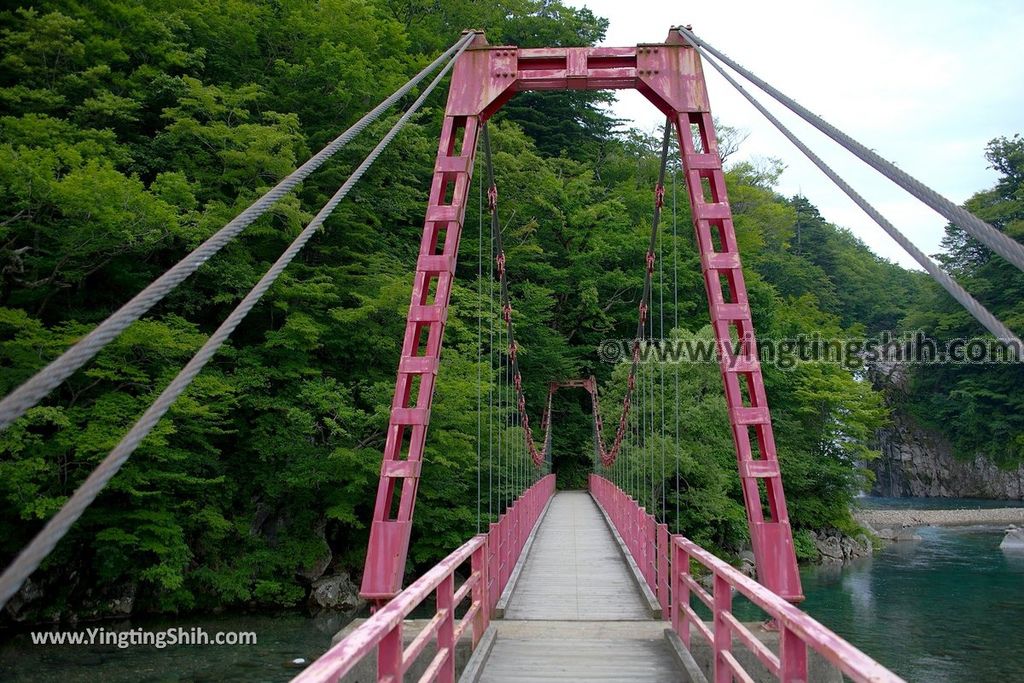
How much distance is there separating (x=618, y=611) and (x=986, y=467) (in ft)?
120

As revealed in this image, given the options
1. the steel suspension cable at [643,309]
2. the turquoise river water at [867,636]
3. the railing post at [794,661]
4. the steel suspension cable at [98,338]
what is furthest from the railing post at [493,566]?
the turquoise river water at [867,636]

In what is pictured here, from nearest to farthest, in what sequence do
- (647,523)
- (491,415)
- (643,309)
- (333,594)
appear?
1. (647,523)
2. (491,415)
3. (643,309)
4. (333,594)

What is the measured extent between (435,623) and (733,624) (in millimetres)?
1281

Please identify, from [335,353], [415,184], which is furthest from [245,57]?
[335,353]

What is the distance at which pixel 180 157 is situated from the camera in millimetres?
14430

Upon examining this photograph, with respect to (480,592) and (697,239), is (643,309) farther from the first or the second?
(480,592)

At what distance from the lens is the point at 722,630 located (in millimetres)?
3508

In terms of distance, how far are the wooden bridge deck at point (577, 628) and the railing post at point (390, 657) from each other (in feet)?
4.56

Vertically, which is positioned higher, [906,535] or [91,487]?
[91,487]

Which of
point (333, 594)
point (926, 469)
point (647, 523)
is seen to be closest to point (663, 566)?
point (647, 523)

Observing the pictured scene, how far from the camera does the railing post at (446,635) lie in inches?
133

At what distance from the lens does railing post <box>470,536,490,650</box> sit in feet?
15.1

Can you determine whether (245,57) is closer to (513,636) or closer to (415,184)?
(415,184)

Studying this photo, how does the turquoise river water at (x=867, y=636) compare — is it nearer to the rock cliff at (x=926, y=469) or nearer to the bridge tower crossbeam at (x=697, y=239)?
the bridge tower crossbeam at (x=697, y=239)
